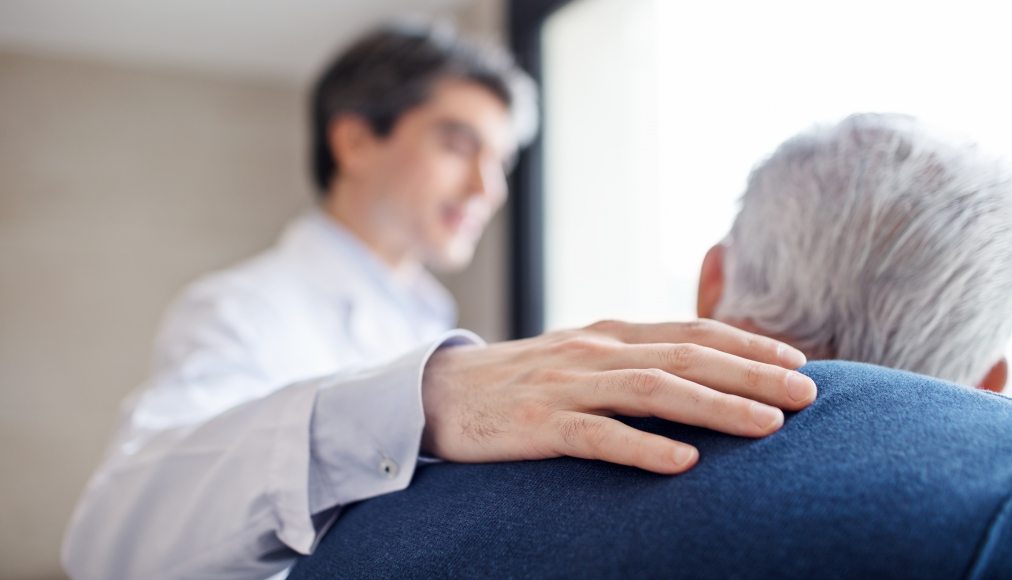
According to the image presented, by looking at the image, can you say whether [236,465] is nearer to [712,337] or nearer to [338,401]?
[338,401]

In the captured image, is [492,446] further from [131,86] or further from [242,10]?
[131,86]

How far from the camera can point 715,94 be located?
157cm

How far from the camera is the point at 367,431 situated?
0.69 meters

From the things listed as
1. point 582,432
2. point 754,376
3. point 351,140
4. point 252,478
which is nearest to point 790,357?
point 754,376

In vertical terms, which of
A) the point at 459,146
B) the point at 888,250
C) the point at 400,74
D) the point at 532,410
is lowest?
the point at 532,410

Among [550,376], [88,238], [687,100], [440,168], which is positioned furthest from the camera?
[88,238]

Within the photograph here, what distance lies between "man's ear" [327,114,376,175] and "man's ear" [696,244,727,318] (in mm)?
1150

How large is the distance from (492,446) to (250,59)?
8.69 feet

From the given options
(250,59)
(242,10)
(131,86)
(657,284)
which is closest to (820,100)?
(657,284)

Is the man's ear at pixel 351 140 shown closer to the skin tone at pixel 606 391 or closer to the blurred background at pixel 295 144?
the blurred background at pixel 295 144

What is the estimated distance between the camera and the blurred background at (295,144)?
1375 mm

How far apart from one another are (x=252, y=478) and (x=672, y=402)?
422 mm

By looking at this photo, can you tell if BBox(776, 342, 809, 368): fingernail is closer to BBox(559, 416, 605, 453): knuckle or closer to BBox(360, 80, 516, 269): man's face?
BBox(559, 416, 605, 453): knuckle

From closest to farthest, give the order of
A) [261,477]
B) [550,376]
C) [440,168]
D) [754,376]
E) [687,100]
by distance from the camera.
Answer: [754,376] < [550,376] < [261,477] < [687,100] < [440,168]
